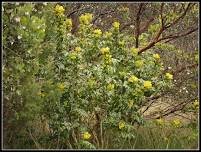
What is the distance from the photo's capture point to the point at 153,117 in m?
6.22

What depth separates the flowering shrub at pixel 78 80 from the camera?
4.35 meters

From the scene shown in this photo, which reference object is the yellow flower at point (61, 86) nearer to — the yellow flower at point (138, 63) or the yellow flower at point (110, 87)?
the yellow flower at point (110, 87)

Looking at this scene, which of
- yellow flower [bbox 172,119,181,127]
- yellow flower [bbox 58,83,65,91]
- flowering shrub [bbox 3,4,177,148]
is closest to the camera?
flowering shrub [bbox 3,4,177,148]

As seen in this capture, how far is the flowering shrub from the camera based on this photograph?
14.3 feet

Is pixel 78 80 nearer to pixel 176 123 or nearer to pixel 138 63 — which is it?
pixel 138 63

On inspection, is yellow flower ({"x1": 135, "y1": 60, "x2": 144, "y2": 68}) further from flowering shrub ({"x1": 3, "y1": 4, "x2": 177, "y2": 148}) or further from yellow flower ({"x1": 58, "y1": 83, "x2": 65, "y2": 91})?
yellow flower ({"x1": 58, "y1": 83, "x2": 65, "y2": 91})

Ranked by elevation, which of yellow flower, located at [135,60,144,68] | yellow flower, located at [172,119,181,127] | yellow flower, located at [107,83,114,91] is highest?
yellow flower, located at [135,60,144,68]

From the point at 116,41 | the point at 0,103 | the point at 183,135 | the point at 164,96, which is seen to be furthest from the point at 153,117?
the point at 0,103

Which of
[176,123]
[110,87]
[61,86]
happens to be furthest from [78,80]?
[176,123]

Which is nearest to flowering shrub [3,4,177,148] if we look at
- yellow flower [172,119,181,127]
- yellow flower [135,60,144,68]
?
yellow flower [135,60,144,68]

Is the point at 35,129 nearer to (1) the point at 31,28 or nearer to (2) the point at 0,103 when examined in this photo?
(2) the point at 0,103

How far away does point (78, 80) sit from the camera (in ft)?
15.8

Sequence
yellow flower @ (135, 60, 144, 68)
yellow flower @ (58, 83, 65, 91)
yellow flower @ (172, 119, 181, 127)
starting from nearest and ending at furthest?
1. yellow flower @ (58, 83, 65, 91)
2. yellow flower @ (135, 60, 144, 68)
3. yellow flower @ (172, 119, 181, 127)

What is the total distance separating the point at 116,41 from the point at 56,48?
0.79m
